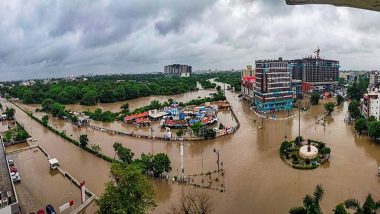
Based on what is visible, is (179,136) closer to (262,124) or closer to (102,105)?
(262,124)

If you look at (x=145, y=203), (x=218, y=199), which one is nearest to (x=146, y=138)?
(x=218, y=199)

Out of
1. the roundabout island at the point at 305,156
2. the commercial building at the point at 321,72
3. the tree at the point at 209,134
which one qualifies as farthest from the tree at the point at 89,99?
the commercial building at the point at 321,72

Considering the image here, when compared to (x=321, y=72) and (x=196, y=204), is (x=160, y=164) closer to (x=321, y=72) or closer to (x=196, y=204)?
(x=196, y=204)

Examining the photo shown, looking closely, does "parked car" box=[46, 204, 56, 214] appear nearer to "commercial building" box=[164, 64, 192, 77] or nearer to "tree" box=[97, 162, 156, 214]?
"tree" box=[97, 162, 156, 214]

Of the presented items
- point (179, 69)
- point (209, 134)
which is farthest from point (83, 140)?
point (179, 69)

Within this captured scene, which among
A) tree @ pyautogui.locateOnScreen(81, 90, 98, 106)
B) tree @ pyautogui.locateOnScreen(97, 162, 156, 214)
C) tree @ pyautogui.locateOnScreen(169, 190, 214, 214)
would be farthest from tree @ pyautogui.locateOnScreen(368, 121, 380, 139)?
tree @ pyautogui.locateOnScreen(81, 90, 98, 106)
